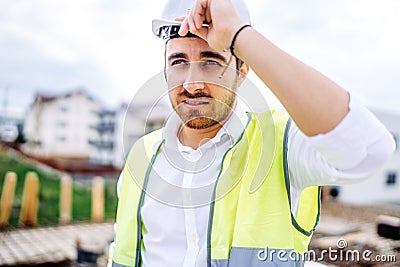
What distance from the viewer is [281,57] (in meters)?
0.63

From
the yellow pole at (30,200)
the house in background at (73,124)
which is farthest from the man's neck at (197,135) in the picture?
the house in background at (73,124)

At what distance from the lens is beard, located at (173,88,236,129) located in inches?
38.2

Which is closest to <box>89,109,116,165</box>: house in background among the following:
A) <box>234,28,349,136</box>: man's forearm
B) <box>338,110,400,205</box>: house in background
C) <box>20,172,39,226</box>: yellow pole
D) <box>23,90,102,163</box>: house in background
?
<box>23,90,102,163</box>: house in background

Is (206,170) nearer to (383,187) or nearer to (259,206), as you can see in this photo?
(259,206)

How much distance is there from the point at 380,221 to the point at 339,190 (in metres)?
7.55

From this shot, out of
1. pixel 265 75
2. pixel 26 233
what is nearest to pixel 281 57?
pixel 265 75

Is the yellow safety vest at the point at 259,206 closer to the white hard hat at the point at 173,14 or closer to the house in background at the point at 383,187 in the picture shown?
the white hard hat at the point at 173,14

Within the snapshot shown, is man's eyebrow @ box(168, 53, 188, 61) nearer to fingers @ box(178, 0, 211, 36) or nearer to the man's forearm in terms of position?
fingers @ box(178, 0, 211, 36)

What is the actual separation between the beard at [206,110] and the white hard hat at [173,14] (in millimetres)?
176

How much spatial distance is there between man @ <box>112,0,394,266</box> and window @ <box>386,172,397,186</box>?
18.2 metres

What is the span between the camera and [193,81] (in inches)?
Result: 36.9

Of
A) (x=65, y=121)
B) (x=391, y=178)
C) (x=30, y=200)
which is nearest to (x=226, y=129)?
(x=30, y=200)

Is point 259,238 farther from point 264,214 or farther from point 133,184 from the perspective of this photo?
point 133,184

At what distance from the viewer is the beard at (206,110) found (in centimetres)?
97
